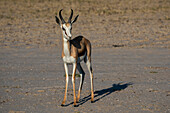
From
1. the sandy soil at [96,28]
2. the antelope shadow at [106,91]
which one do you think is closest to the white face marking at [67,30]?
the antelope shadow at [106,91]

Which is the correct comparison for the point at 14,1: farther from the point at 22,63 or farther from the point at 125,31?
the point at 22,63

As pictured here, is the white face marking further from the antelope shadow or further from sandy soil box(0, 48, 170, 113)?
the antelope shadow

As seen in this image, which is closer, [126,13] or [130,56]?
[130,56]

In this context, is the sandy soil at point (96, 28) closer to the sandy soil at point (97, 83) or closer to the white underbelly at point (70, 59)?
the sandy soil at point (97, 83)

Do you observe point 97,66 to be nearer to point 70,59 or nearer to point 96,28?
point 70,59

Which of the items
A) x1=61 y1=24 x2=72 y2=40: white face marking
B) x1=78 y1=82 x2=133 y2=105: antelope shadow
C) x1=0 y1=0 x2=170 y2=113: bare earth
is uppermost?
x1=61 y1=24 x2=72 y2=40: white face marking

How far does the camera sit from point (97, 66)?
15.0 m

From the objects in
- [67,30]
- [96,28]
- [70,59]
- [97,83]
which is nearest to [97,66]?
[97,83]

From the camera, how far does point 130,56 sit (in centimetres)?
1778

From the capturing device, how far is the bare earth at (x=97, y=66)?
939 centimetres

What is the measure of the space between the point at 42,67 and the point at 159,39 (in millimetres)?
11566

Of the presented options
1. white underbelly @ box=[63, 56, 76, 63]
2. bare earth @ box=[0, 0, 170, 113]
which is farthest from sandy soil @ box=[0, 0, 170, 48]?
white underbelly @ box=[63, 56, 76, 63]

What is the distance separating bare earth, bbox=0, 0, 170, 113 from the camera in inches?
370

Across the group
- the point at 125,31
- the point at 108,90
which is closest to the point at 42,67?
the point at 108,90
